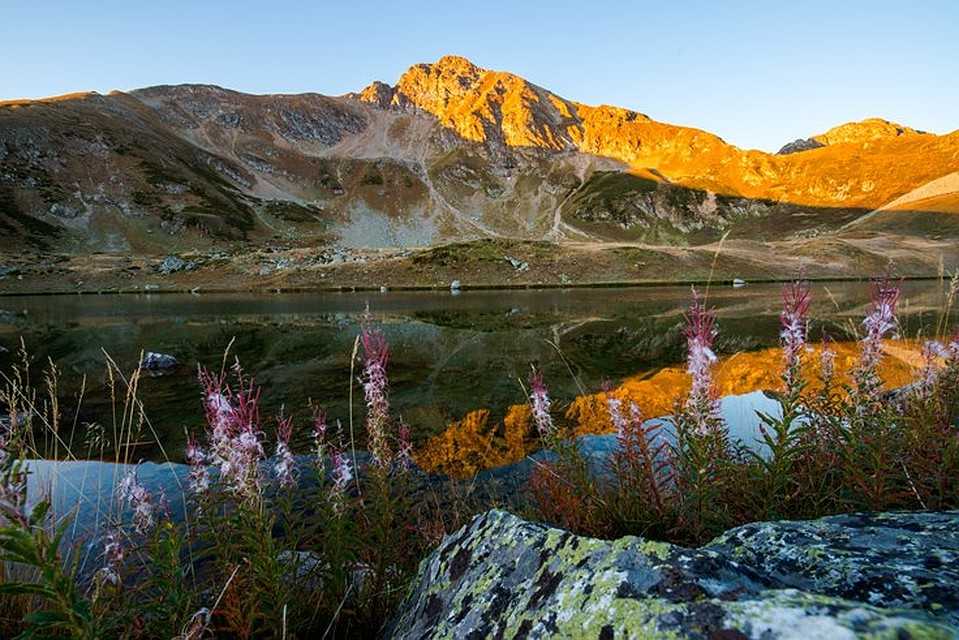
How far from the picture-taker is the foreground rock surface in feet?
6.55

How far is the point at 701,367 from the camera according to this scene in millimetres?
4949

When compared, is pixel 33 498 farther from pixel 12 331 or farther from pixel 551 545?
pixel 12 331

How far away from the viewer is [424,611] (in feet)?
12.6

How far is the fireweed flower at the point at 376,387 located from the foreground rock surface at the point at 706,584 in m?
1.83

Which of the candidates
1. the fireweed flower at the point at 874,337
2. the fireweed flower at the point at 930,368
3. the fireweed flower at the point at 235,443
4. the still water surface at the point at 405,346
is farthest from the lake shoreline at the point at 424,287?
the fireweed flower at the point at 235,443

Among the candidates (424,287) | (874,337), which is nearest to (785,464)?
(874,337)

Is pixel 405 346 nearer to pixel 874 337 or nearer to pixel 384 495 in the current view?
pixel 384 495

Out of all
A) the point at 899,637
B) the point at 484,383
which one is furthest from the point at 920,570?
the point at 484,383

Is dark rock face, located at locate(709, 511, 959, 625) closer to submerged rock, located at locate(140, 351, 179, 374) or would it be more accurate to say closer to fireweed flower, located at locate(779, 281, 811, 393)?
fireweed flower, located at locate(779, 281, 811, 393)

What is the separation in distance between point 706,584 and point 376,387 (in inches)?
150

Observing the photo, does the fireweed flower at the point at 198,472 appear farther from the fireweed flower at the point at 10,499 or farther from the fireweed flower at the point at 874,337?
the fireweed flower at the point at 874,337

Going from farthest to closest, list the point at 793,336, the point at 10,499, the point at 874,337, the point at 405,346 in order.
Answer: the point at 405,346, the point at 874,337, the point at 793,336, the point at 10,499

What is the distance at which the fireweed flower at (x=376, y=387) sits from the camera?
5.41 m

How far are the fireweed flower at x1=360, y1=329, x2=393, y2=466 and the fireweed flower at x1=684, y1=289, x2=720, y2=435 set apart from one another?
3.01 meters
